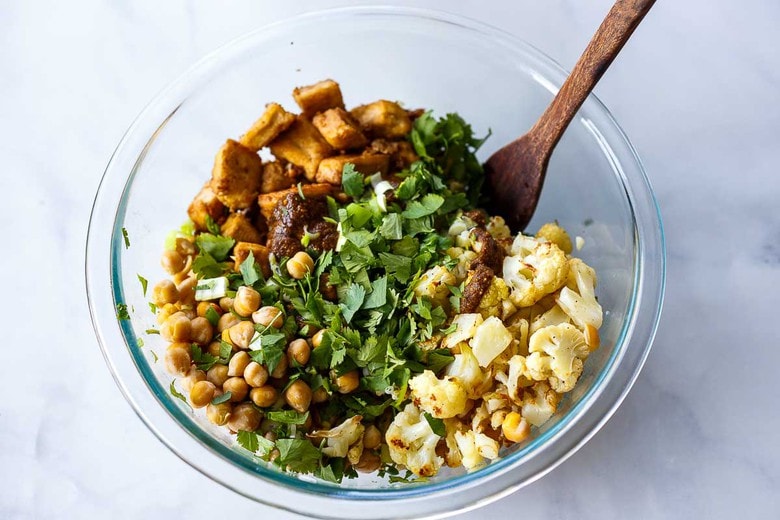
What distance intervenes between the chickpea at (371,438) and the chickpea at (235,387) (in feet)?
1.25

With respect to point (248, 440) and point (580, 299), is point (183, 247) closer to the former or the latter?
point (248, 440)

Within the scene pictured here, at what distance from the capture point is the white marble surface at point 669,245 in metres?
2.66

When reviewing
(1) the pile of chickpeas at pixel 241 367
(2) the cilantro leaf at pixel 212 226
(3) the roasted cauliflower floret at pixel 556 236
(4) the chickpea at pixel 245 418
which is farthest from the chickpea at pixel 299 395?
(3) the roasted cauliflower floret at pixel 556 236

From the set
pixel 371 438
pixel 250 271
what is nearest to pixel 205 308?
pixel 250 271

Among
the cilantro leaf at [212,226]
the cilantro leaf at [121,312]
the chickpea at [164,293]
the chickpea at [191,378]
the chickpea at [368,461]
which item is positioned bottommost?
the chickpea at [368,461]

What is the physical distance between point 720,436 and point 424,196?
4.39ft

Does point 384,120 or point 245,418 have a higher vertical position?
point 384,120

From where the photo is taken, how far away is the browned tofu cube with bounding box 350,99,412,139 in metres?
2.66

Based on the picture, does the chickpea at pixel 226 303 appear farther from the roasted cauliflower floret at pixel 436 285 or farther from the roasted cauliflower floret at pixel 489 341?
the roasted cauliflower floret at pixel 489 341

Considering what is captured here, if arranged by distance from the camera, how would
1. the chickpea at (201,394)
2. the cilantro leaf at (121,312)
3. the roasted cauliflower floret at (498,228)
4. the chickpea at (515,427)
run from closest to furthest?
the chickpea at (515,427) → the chickpea at (201,394) → the cilantro leaf at (121,312) → the roasted cauliflower floret at (498,228)

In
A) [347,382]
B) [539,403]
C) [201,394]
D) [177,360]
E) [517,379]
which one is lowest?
[539,403]

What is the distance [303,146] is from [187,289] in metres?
0.63

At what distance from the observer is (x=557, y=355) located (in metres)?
2.15

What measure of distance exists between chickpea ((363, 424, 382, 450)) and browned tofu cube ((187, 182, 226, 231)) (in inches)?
35.7
